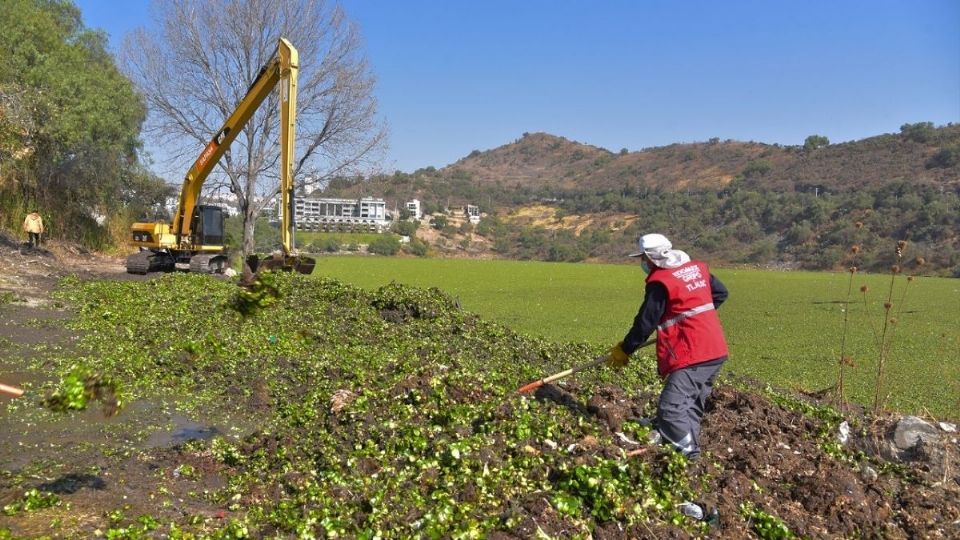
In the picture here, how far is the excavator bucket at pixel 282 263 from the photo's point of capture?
53.1 feet

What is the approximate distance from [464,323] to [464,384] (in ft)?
16.5

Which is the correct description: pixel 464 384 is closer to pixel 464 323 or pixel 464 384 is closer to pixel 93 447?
pixel 93 447

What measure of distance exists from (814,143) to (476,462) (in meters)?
114

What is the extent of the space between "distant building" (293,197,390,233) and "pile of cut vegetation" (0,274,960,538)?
212 feet

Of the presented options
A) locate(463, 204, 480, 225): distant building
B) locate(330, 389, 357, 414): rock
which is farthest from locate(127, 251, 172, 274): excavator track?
locate(463, 204, 480, 225): distant building

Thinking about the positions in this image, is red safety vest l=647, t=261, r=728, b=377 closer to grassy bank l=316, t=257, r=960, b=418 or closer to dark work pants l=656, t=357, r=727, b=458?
dark work pants l=656, t=357, r=727, b=458

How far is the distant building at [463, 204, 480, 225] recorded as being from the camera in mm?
109688

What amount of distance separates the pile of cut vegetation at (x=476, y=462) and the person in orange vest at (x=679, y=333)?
0.26m

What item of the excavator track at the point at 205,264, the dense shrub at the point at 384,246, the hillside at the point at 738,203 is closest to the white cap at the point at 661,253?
the excavator track at the point at 205,264

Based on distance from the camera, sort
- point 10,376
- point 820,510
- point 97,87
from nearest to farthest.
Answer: point 820,510 < point 10,376 < point 97,87

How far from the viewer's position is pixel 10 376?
27.1 ft

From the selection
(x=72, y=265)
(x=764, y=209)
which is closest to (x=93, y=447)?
(x=72, y=265)

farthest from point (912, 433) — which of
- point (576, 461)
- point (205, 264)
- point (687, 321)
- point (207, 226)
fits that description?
point (207, 226)

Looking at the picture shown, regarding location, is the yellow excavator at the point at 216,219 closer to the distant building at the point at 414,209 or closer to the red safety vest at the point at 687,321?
the red safety vest at the point at 687,321
